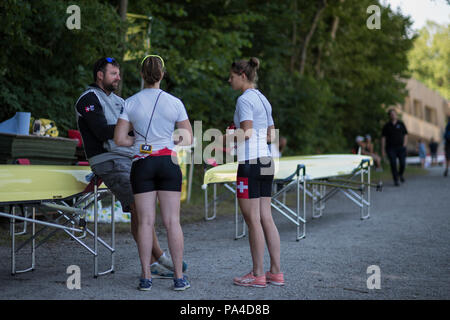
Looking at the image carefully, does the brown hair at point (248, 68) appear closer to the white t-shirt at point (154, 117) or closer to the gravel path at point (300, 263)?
the white t-shirt at point (154, 117)

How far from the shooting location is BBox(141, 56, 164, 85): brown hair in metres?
4.91

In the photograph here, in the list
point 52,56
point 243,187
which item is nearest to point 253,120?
point 243,187

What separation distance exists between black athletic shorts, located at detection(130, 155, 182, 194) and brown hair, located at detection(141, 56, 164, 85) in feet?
2.07

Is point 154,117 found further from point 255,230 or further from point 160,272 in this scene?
point 160,272

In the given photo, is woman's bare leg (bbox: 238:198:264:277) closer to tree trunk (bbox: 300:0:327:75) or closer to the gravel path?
the gravel path

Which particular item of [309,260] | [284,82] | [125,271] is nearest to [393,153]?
[284,82]

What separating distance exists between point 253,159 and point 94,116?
1.42 metres

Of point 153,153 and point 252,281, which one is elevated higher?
point 153,153

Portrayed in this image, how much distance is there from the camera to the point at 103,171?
5.37 metres

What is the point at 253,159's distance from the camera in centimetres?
518

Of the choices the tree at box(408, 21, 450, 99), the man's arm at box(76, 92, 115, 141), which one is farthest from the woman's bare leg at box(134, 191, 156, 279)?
the tree at box(408, 21, 450, 99)

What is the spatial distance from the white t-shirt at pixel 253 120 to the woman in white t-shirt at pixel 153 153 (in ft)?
1.57
